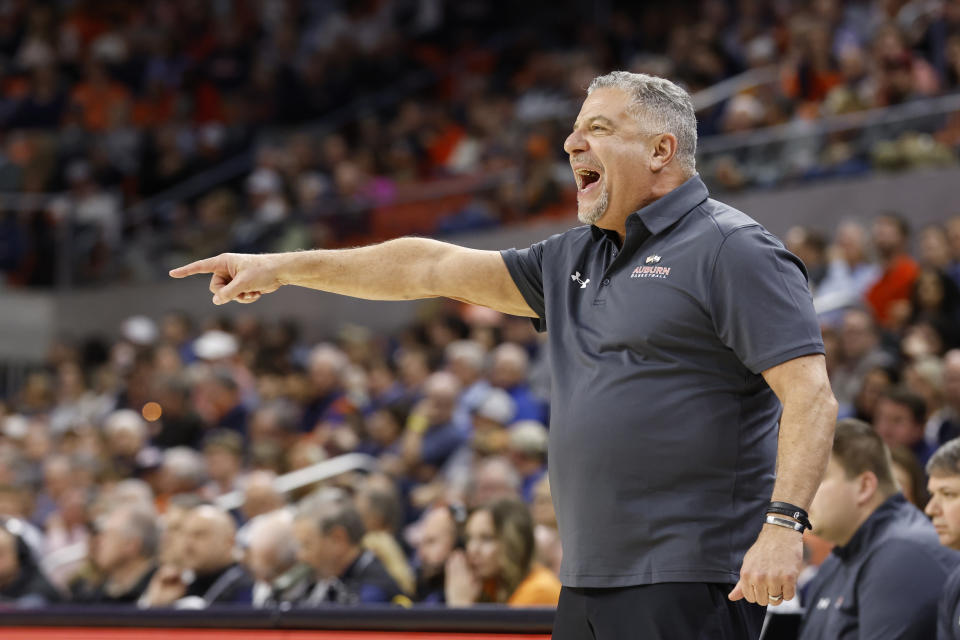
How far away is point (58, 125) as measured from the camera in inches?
564

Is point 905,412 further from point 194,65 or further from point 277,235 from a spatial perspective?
point 194,65

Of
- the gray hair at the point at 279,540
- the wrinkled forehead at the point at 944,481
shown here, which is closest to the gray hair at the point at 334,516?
the gray hair at the point at 279,540

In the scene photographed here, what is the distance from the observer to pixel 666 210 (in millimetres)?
2607

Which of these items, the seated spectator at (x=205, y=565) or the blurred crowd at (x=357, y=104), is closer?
the seated spectator at (x=205, y=565)

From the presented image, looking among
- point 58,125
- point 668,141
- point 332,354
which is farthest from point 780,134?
point 58,125

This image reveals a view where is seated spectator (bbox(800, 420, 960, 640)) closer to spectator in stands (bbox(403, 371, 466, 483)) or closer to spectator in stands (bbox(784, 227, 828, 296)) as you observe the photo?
spectator in stands (bbox(403, 371, 466, 483))

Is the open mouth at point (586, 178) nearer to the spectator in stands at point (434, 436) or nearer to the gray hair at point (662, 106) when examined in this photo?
the gray hair at point (662, 106)

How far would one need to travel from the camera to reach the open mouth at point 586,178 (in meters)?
2.68

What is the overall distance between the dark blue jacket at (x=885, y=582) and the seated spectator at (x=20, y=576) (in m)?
4.03

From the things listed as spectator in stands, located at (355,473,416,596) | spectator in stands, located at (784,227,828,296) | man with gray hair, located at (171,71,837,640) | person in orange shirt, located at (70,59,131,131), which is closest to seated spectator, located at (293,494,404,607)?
spectator in stands, located at (355,473,416,596)

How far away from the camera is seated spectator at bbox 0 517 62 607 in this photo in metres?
6.34

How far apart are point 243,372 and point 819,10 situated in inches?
217

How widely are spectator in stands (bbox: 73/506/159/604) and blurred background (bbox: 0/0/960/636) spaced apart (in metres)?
0.05

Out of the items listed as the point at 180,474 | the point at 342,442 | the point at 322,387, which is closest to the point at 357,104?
the point at 322,387
